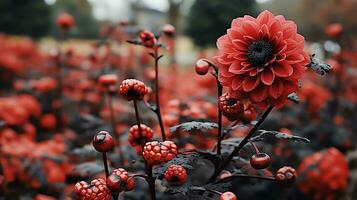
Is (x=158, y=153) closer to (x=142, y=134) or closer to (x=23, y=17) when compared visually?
(x=142, y=134)

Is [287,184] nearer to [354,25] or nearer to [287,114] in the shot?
[287,114]

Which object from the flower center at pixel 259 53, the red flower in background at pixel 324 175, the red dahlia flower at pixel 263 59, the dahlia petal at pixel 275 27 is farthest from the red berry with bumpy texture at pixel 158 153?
the red flower in background at pixel 324 175

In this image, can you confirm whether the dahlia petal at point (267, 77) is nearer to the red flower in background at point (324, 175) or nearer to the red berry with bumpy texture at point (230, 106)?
the red berry with bumpy texture at point (230, 106)

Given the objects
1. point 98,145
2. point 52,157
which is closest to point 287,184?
point 98,145

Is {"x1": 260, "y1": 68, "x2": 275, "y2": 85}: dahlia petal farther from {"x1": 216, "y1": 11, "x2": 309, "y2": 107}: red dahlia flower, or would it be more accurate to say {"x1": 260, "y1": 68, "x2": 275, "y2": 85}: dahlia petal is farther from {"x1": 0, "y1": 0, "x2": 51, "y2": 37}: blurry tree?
{"x1": 0, "y1": 0, "x2": 51, "y2": 37}: blurry tree

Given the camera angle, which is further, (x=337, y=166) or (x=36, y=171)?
(x=337, y=166)

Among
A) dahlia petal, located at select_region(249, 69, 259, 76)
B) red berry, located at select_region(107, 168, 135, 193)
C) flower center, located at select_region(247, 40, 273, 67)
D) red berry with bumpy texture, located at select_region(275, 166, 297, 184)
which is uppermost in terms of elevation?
flower center, located at select_region(247, 40, 273, 67)

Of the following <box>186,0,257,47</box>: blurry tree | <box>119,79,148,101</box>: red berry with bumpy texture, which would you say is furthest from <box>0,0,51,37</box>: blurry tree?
<box>119,79,148,101</box>: red berry with bumpy texture
